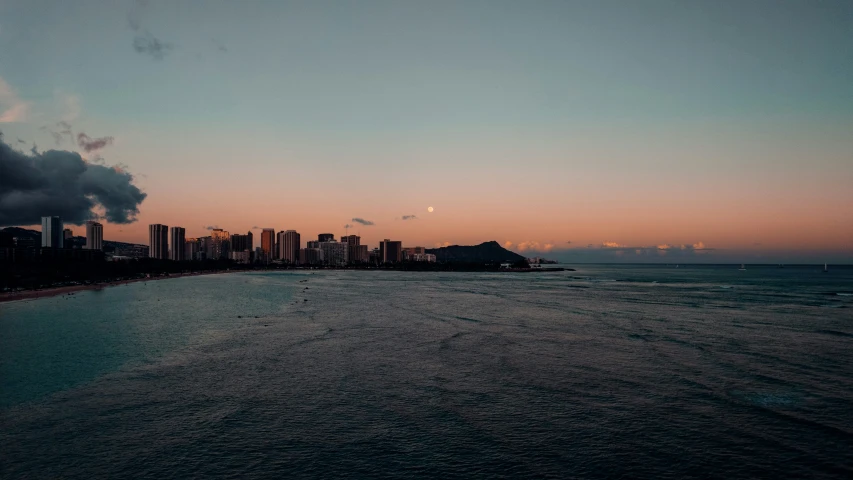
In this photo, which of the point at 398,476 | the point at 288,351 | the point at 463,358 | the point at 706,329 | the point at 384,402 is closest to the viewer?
the point at 398,476

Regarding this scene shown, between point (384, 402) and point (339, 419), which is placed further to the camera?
point (384, 402)

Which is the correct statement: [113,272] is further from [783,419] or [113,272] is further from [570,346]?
[783,419]

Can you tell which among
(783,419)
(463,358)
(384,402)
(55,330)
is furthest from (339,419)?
(55,330)

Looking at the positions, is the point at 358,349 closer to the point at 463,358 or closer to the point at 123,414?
the point at 463,358

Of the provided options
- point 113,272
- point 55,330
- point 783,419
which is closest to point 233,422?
point 783,419

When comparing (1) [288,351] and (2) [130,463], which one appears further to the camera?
(1) [288,351]

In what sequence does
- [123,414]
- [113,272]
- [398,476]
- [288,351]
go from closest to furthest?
[398,476], [123,414], [288,351], [113,272]
